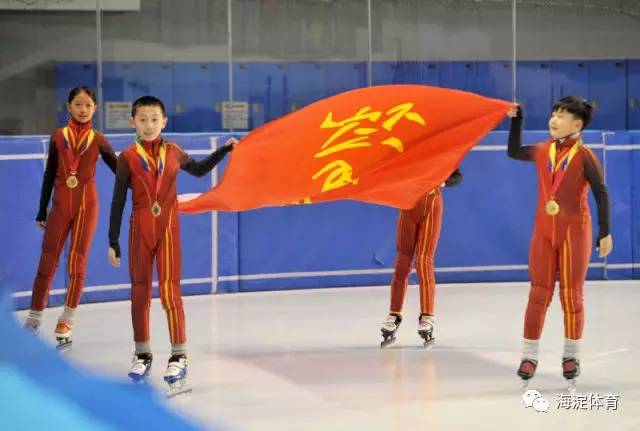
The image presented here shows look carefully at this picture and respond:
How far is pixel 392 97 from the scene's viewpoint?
9.14m

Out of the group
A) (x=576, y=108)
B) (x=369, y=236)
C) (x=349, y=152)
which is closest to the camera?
(x=576, y=108)

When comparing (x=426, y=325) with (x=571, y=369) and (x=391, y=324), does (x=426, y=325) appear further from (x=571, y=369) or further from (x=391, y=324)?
(x=571, y=369)

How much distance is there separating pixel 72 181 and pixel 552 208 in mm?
3562

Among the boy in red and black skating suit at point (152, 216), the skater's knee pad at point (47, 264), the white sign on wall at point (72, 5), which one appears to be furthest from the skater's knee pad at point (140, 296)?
the white sign on wall at point (72, 5)

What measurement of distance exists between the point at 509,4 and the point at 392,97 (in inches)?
227

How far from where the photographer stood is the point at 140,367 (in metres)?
8.37

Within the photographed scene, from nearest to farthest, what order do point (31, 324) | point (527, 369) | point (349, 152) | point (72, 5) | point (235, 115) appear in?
point (527, 369), point (349, 152), point (31, 324), point (72, 5), point (235, 115)

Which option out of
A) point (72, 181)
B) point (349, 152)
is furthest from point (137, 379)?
point (349, 152)

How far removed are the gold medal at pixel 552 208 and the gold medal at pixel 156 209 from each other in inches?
90.0

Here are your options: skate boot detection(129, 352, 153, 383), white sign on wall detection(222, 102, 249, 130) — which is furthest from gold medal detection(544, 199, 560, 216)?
white sign on wall detection(222, 102, 249, 130)

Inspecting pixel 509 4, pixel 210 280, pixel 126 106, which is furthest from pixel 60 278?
pixel 509 4

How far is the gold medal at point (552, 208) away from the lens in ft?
26.1

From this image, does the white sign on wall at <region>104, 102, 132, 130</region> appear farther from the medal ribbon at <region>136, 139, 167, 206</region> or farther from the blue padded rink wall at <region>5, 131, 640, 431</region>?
the medal ribbon at <region>136, 139, 167, 206</region>

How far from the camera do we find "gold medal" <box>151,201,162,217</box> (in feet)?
26.7
